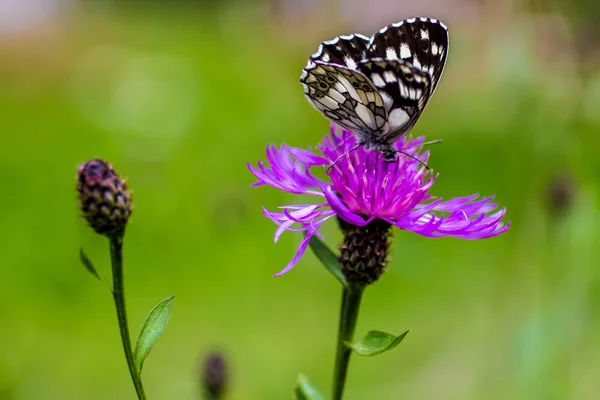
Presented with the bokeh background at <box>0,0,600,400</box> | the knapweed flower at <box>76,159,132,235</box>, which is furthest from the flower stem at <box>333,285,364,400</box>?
the bokeh background at <box>0,0,600,400</box>

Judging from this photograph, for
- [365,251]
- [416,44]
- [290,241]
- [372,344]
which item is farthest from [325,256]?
[290,241]

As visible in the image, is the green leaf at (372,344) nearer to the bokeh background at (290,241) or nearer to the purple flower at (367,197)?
the purple flower at (367,197)

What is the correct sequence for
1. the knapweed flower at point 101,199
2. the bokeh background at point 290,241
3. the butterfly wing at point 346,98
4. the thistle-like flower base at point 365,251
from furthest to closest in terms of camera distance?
1. the bokeh background at point 290,241
2. the butterfly wing at point 346,98
3. the thistle-like flower base at point 365,251
4. the knapweed flower at point 101,199

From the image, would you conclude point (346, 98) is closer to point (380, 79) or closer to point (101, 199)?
point (380, 79)

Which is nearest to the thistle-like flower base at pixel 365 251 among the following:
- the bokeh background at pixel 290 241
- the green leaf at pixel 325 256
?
the green leaf at pixel 325 256

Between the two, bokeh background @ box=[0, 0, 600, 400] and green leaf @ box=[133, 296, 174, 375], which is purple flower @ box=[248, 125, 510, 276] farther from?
bokeh background @ box=[0, 0, 600, 400]

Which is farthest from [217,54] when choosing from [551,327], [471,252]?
[551,327]

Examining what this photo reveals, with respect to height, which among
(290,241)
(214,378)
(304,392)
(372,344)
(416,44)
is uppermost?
(416,44)
